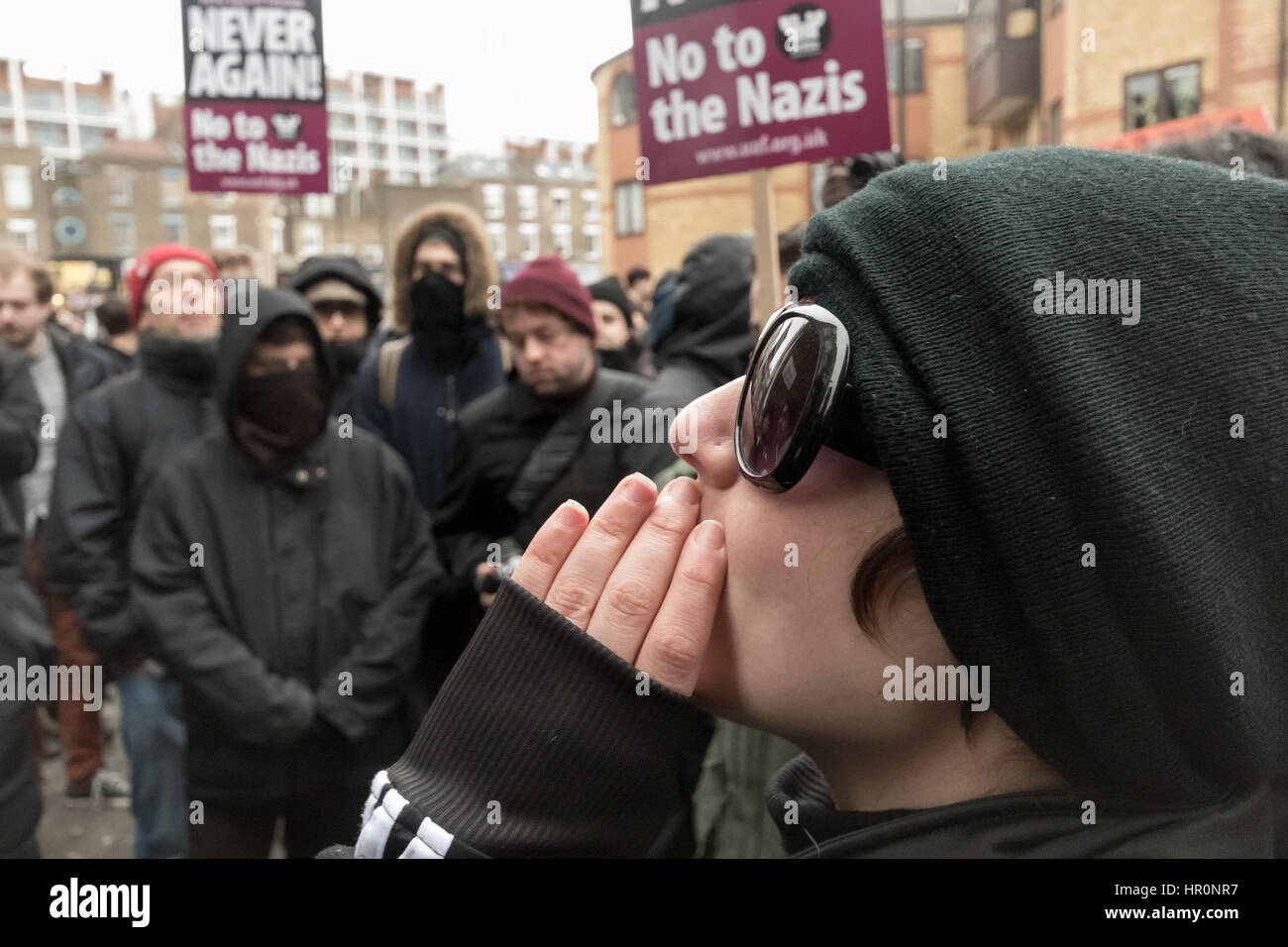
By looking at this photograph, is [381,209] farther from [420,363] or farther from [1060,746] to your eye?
[1060,746]

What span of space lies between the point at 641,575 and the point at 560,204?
1667 centimetres

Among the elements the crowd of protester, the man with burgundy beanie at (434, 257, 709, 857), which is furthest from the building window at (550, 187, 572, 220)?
the man with burgundy beanie at (434, 257, 709, 857)

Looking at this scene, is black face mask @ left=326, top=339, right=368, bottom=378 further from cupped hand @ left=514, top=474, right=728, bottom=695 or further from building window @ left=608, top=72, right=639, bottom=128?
building window @ left=608, top=72, right=639, bottom=128

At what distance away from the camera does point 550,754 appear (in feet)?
3.14

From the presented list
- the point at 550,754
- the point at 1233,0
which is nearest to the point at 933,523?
the point at 550,754

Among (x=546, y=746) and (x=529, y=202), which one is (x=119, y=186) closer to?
(x=529, y=202)

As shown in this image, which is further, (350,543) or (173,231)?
(173,231)

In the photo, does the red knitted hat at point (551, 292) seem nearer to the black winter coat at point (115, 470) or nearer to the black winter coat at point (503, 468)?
the black winter coat at point (503, 468)

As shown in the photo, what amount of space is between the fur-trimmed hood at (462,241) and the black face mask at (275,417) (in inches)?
48.4

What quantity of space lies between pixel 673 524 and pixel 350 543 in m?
1.88

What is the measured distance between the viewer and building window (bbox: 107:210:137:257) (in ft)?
87.6

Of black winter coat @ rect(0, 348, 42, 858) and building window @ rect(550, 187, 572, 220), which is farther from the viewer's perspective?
building window @ rect(550, 187, 572, 220)

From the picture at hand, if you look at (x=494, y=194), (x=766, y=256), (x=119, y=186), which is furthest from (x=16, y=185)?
(x=766, y=256)

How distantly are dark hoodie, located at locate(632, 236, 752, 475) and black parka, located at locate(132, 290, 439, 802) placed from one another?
2.52ft
